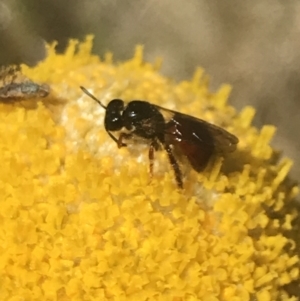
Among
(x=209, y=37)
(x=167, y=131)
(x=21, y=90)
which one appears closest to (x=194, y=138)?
(x=167, y=131)

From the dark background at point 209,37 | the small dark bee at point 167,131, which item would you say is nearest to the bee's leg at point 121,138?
the small dark bee at point 167,131

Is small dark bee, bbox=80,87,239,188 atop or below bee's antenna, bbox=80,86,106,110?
below

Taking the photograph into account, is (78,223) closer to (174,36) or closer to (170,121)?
(170,121)

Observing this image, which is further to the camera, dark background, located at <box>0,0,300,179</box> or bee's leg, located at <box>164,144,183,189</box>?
dark background, located at <box>0,0,300,179</box>

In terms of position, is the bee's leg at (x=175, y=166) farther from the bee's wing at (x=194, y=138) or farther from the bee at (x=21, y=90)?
the bee at (x=21, y=90)

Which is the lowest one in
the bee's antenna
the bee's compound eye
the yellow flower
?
the yellow flower

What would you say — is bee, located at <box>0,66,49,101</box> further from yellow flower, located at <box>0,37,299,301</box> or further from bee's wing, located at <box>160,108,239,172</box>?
bee's wing, located at <box>160,108,239,172</box>

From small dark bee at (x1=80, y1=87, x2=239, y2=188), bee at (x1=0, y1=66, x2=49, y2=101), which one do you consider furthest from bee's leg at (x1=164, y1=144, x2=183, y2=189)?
bee at (x1=0, y1=66, x2=49, y2=101)

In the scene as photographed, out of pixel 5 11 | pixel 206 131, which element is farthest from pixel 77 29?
pixel 206 131
